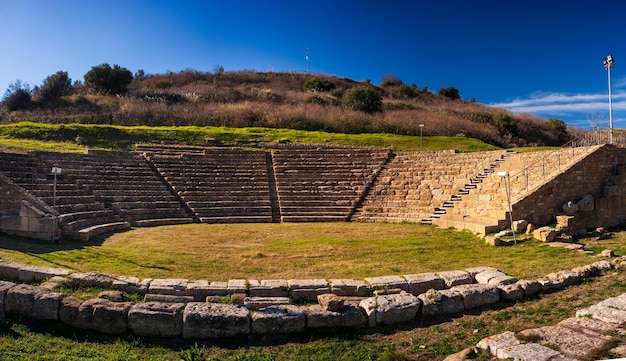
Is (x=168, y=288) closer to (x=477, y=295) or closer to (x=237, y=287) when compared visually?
(x=237, y=287)

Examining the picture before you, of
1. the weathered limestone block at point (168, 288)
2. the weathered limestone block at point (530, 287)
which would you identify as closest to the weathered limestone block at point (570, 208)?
the weathered limestone block at point (530, 287)

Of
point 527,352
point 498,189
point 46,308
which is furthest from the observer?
point 498,189

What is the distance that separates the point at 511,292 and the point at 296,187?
39.1 feet

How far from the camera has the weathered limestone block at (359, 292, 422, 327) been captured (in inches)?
228

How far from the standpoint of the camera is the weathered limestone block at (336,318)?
5562mm

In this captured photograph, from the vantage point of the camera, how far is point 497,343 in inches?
184

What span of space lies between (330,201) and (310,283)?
10.2 metres

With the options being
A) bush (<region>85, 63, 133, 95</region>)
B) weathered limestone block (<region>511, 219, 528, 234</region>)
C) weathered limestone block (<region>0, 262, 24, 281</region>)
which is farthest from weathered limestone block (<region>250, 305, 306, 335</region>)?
bush (<region>85, 63, 133, 95</region>)

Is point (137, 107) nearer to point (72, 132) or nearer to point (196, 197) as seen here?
point (72, 132)

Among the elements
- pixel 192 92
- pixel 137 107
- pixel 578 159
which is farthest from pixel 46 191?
pixel 192 92

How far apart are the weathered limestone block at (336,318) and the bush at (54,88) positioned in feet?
115

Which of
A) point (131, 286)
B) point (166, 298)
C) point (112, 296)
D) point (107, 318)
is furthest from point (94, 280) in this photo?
point (107, 318)

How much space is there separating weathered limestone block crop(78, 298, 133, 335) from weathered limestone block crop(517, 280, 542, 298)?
18.9ft

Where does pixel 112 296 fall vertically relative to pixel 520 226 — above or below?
below
